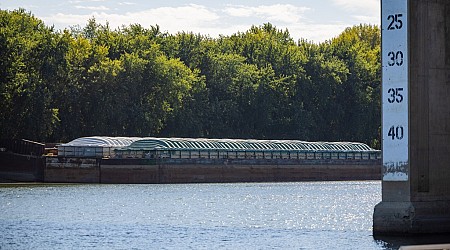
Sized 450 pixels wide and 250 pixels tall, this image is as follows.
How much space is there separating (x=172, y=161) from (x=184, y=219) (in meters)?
50.7

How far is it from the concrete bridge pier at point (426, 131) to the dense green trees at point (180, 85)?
79694 millimetres

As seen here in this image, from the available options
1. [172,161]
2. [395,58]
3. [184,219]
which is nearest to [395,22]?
[395,58]

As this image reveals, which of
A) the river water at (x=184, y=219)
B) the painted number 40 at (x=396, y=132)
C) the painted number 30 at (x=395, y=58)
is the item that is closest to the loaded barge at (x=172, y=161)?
the river water at (x=184, y=219)

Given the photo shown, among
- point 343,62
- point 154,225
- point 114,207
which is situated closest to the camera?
point 154,225

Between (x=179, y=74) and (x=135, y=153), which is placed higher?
(x=179, y=74)

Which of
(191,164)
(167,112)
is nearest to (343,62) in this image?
(167,112)

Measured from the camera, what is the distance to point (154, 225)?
57.2 m

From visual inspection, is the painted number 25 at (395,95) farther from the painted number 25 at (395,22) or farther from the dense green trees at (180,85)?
the dense green trees at (180,85)

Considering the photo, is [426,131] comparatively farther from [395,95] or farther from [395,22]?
[395,22]

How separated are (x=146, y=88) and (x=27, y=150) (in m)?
25.8

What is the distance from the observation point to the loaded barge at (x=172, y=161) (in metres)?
110

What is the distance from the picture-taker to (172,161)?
112m

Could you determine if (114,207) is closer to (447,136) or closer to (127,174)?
(447,136)

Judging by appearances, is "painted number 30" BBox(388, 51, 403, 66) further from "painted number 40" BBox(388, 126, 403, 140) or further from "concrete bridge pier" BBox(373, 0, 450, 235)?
"painted number 40" BBox(388, 126, 403, 140)
